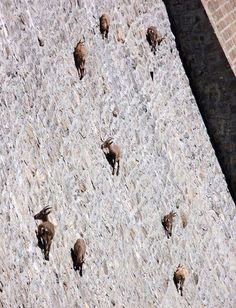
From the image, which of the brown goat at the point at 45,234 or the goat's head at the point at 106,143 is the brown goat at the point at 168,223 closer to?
the goat's head at the point at 106,143

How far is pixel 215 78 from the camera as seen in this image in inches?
280

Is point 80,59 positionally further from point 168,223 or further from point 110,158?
point 168,223

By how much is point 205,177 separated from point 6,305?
9.68ft

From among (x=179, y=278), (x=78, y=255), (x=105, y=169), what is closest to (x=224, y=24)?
(x=105, y=169)

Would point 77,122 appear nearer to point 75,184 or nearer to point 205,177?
point 75,184

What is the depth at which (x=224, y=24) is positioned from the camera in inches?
284

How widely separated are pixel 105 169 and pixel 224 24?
2.22 metres

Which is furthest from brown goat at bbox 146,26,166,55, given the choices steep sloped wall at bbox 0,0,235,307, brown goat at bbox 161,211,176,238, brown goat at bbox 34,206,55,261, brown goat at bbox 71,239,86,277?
brown goat at bbox 34,206,55,261

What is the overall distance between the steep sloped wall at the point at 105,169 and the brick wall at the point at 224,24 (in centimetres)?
37

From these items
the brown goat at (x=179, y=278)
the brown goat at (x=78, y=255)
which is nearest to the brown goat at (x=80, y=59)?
the brown goat at (x=78, y=255)

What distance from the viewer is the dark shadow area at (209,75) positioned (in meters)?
7.03

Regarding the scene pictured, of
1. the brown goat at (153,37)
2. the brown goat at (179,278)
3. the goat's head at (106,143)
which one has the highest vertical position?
the brown goat at (153,37)

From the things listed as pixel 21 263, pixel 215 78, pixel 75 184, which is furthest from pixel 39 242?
pixel 215 78

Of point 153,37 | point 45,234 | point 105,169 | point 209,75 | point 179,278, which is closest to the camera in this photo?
point 45,234
